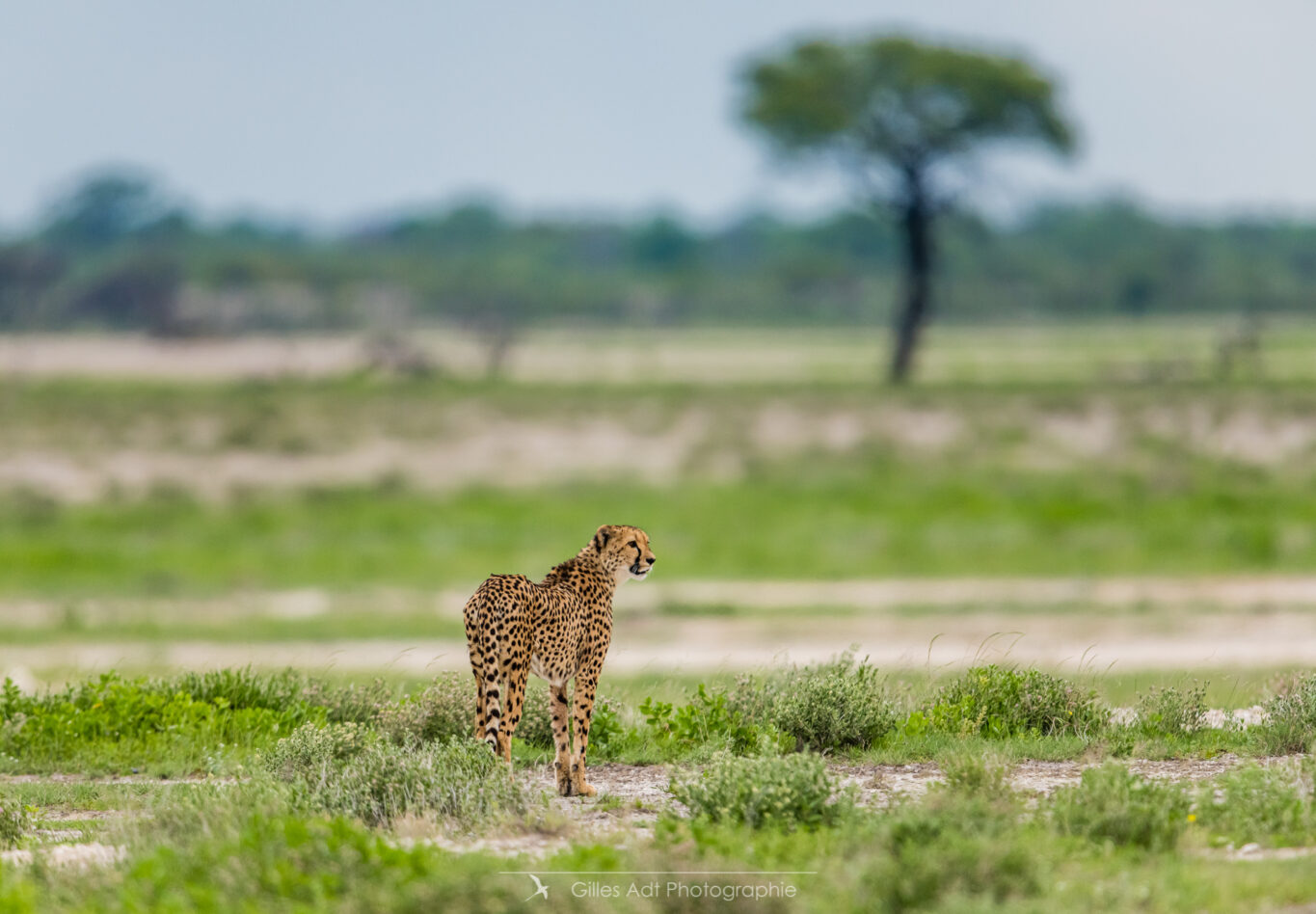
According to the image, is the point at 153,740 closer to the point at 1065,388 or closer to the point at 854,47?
the point at 1065,388

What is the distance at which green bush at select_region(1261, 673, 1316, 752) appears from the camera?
10797mm

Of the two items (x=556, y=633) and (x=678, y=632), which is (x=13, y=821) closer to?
(x=556, y=633)

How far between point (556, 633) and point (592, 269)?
93.1 metres

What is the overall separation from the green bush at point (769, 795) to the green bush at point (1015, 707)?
309 centimetres

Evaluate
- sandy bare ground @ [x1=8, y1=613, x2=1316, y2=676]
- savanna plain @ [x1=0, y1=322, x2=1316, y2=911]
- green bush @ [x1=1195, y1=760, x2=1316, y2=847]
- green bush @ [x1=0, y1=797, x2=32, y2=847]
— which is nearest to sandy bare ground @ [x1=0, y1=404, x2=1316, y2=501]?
savanna plain @ [x1=0, y1=322, x2=1316, y2=911]

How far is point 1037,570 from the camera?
95.3 feet

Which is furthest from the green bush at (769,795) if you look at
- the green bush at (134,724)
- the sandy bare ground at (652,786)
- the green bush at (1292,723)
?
the green bush at (134,724)

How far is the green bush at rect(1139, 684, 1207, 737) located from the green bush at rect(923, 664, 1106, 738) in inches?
13.7

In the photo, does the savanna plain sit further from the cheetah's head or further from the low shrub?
the cheetah's head

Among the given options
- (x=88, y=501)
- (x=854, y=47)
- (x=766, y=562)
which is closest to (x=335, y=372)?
(x=88, y=501)

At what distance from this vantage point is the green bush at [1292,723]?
35.4 feet

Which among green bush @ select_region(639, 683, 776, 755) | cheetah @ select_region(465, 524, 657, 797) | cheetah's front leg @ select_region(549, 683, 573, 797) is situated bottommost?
green bush @ select_region(639, 683, 776, 755)

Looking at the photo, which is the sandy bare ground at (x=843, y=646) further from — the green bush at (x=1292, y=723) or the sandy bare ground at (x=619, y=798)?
the sandy bare ground at (x=619, y=798)

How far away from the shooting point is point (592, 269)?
100 m
